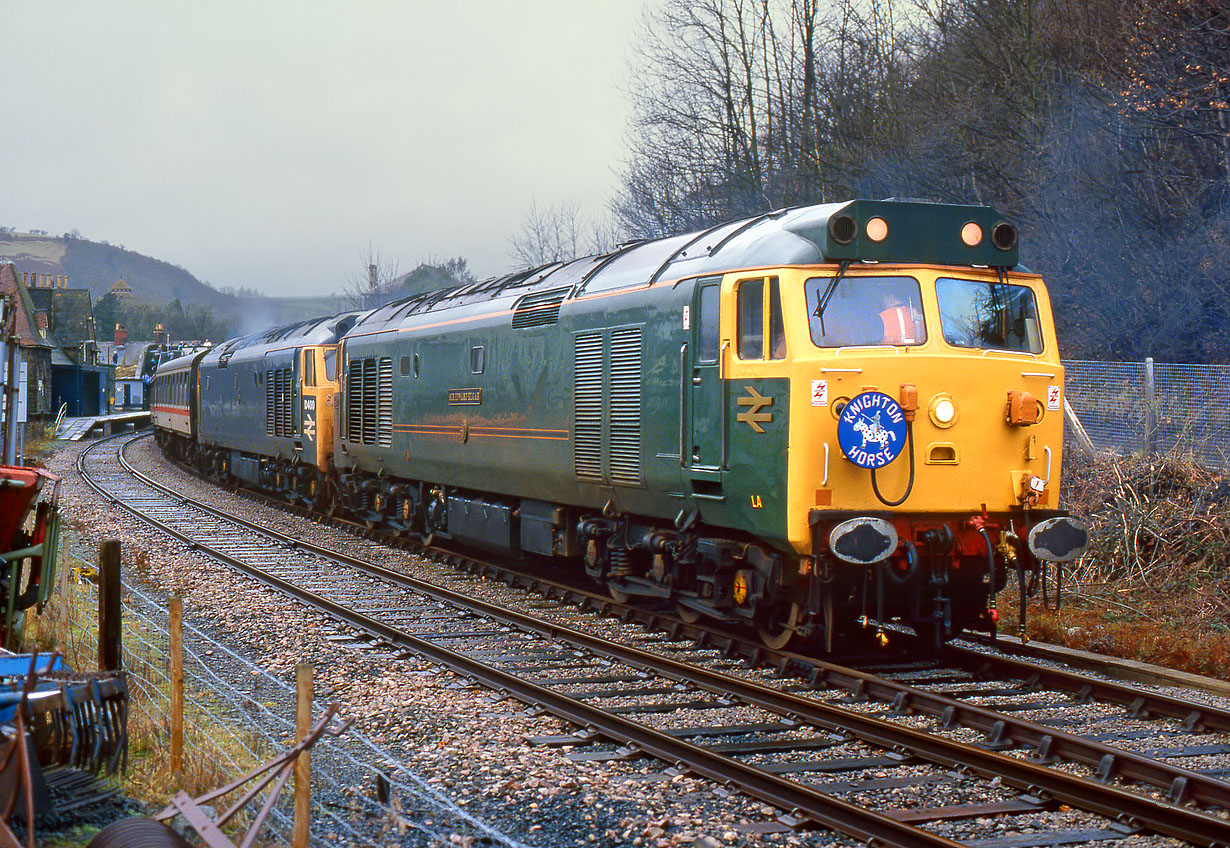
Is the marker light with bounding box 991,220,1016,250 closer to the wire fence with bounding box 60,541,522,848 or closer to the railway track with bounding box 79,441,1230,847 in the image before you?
the railway track with bounding box 79,441,1230,847

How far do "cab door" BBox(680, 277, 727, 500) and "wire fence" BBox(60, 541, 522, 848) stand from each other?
332cm

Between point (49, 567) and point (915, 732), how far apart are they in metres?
5.97

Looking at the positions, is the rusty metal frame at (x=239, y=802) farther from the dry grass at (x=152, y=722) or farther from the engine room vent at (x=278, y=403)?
the engine room vent at (x=278, y=403)

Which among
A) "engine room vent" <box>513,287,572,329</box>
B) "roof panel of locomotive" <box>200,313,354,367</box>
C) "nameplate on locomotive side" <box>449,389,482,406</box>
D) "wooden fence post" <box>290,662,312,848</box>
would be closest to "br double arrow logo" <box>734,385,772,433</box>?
"engine room vent" <box>513,287,572,329</box>

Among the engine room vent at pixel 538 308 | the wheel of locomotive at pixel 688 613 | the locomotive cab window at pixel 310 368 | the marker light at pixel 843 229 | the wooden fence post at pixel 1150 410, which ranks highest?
the marker light at pixel 843 229

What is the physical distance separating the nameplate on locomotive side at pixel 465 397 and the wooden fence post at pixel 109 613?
22.6 ft

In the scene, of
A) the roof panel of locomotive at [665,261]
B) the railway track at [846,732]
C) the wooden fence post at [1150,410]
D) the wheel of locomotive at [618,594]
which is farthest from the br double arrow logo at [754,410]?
the wooden fence post at [1150,410]

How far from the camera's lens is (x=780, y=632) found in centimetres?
944

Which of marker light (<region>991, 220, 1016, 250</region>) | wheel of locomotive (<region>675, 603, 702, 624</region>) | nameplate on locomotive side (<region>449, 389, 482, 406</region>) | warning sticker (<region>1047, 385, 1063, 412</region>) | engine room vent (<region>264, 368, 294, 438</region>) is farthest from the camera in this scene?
engine room vent (<region>264, 368, 294, 438</region>)

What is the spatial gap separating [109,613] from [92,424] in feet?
167

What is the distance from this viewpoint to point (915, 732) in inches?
271

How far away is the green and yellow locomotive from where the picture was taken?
27.3 ft

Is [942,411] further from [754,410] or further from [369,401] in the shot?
[369,401]

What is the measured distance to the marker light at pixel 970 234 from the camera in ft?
29.4
